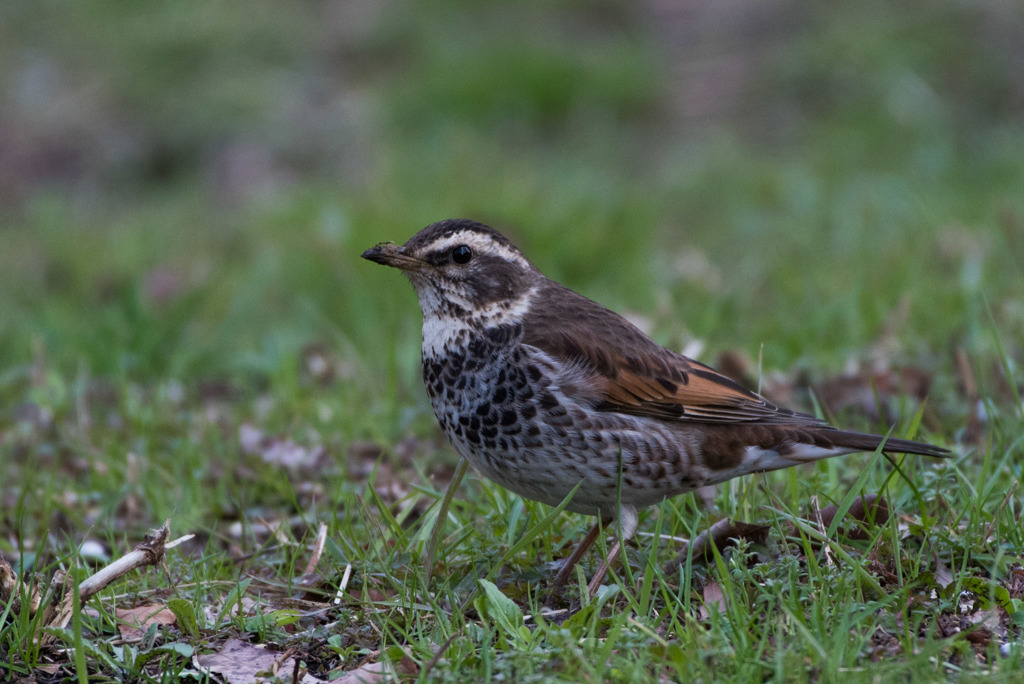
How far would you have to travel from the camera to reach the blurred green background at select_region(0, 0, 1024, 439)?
7.74m

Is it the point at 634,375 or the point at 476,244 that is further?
the point at 476,244

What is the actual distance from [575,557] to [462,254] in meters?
1.32

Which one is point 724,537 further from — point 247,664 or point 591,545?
point 247,664

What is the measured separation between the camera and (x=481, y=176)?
423 inches

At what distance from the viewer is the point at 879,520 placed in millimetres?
4750

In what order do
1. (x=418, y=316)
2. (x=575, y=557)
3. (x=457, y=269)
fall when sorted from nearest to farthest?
(x=575, y=557)
(x=457, y=269)
(x=418, y=316)

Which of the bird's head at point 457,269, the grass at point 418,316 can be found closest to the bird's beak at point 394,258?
the bird's head at point 457,269

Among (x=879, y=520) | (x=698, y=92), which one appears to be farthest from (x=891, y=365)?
(x=698, y=92)

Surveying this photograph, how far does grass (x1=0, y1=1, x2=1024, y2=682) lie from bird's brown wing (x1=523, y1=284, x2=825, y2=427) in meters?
0.38

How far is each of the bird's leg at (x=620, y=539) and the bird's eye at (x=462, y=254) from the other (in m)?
1.20

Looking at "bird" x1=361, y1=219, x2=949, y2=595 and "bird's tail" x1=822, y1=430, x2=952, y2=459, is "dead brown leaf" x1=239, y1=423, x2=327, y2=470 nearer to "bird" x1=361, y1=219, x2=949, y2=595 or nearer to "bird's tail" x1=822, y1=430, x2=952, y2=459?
"bird" x1=361, y1=219, x2=949, y2=595

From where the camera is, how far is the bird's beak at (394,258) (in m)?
4.93

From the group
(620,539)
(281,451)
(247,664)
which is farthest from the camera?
(281,451)

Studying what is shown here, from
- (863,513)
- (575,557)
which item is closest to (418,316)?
(575,557)
